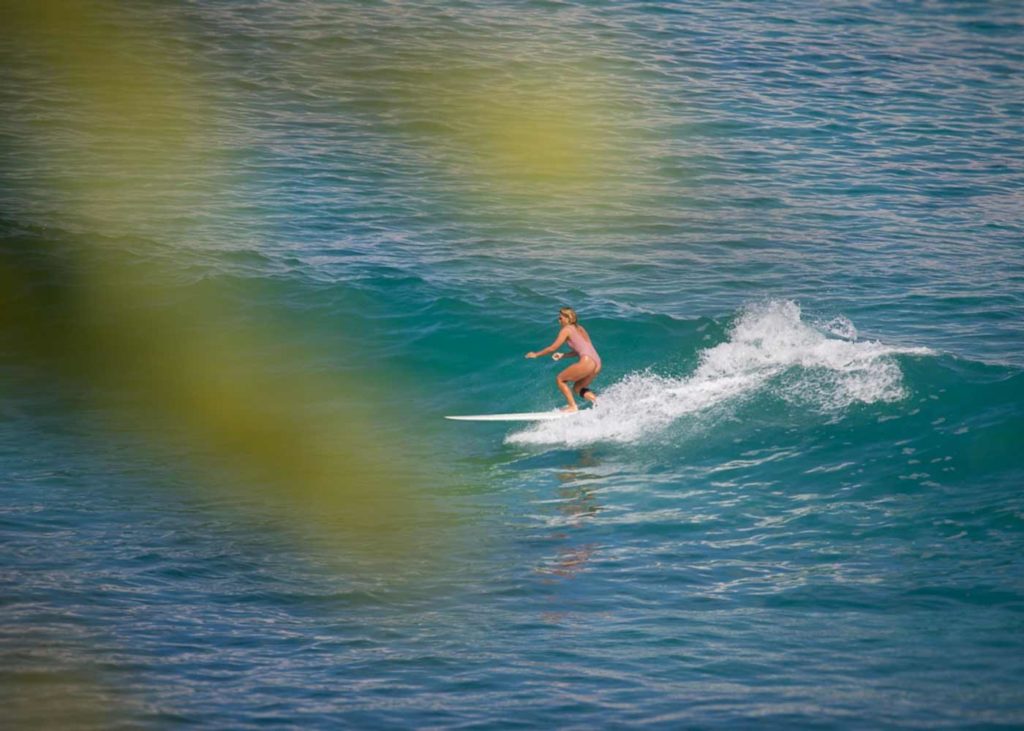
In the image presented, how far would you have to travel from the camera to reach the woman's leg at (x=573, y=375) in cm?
1942

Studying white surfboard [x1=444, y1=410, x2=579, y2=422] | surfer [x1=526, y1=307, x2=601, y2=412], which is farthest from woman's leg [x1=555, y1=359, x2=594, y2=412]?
white surfboard [x1=444, y1=410, x2=579, y2=422]

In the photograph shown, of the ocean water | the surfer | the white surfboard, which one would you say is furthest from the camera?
the white surfboard

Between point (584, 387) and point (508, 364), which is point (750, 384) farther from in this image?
point (508, 364)

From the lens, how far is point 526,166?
31250 mm

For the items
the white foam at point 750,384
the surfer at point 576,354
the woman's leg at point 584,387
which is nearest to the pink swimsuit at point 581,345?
the surfer at point 576,354

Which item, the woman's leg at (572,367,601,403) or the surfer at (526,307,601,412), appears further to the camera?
the woman's leg at (572,367,601,403)

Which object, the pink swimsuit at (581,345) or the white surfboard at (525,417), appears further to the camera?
the white surfboard at (525,417)

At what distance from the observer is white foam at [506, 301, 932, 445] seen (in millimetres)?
19391

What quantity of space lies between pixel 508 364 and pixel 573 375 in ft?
10.7

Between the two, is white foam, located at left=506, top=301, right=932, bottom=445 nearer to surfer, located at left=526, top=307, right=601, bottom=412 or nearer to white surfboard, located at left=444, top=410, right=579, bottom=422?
white surfboard, located at left=444, top=410, right=579, bottom=422

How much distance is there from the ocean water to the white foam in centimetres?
8

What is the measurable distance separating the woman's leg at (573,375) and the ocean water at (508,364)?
0.28 m

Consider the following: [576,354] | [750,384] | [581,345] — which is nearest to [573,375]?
[576,354]

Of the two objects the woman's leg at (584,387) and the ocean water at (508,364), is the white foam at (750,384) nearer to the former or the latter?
the ocean water at (508,364)
